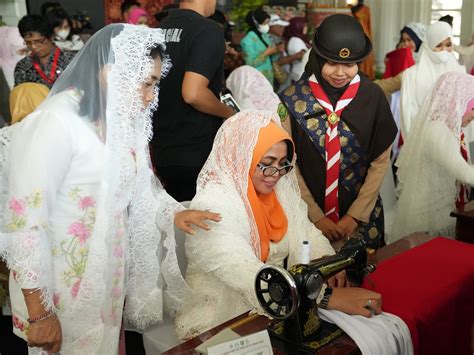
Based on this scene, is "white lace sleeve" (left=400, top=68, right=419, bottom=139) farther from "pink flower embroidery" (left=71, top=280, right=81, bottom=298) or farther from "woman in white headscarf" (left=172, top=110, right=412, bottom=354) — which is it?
"pink flower embroidery" (left=71, top=280, right=81, bottom=298)

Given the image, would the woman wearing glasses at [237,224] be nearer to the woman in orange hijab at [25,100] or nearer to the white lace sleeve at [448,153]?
the woman in orange hijab at [25,100]

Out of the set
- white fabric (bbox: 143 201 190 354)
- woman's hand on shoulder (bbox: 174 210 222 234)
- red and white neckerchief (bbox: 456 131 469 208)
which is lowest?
white fabric (bbox: 143 201 190 354)

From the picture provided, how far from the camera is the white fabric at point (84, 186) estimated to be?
66.3 inches

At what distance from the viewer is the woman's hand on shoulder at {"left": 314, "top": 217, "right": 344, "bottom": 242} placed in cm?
263

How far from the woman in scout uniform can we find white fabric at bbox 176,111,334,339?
463 mm

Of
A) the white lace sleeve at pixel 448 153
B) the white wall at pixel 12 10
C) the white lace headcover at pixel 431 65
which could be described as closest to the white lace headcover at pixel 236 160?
the white lace sleeve at pixel 448 153

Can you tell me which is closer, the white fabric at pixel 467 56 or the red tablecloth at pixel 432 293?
the red tablecloth at pixel 432 293

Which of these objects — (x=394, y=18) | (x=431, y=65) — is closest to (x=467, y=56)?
(x=431, y=65)

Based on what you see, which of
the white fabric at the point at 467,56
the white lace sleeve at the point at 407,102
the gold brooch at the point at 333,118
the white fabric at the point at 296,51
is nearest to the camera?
the gold brooch at the point at 333,118

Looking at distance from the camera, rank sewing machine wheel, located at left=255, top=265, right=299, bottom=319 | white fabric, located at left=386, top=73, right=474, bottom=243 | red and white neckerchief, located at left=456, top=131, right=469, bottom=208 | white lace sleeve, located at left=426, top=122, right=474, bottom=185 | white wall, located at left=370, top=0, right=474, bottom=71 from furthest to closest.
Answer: white wall, located at left=370, top=0, right=474, bottom=71
red and white neckerchief, located at left=456, top=131, right=469, bottom=208
white fabric, located at left=386, top=73, right=474, bottom=243
white lace sleeve, located at left=426, top=122, right=474, bottom=185
sewing machine wheel, located at left=255, top=265, right=299, bottom=319

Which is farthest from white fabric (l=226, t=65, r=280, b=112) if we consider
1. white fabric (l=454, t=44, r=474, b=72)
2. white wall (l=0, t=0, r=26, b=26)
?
white wall (l=0, t=0, r=26, b=26)

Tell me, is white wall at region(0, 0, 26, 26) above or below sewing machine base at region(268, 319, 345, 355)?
above

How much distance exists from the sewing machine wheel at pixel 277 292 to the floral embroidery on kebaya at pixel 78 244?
565mm

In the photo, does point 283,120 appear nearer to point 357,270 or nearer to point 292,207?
point 292,207
